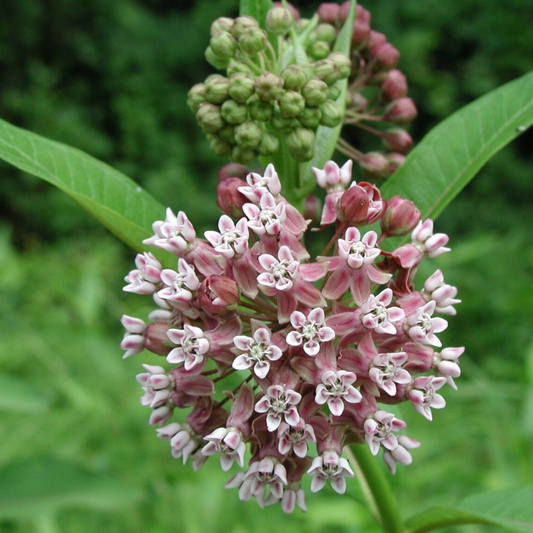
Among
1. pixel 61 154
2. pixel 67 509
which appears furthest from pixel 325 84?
pixel 67 509

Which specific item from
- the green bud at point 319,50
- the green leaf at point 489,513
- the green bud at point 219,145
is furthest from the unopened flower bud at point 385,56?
the green leaf at point 489,513

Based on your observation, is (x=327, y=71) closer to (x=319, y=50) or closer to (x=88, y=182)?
(x=319, y=50)

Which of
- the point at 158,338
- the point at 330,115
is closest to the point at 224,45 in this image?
the point at 330,115

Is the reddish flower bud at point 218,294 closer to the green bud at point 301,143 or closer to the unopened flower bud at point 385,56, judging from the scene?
the green bud at point 301,143

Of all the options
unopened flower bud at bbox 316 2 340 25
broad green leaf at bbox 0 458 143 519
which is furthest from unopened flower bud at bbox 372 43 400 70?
broad green leaf at bbox 0 458 143 519

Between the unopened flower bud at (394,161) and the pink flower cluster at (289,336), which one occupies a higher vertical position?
the unopened flower bud at (394,161)

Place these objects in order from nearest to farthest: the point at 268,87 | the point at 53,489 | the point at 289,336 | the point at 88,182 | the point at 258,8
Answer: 1. the point at 289,336
2. the point at 268,87
3. the point at 88,182
4. the point at 258,8
5. the point at 53,489
